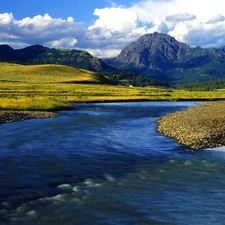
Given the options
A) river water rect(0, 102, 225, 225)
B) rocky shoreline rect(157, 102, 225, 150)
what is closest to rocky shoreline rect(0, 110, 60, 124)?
river water rect(0, 102, 225, 225)

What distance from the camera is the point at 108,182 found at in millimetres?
22547

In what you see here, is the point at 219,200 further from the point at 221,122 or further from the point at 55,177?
the point at 221,122

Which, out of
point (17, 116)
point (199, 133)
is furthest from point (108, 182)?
point (17, 116)

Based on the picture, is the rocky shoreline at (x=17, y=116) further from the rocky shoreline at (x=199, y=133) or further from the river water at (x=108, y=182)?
the rocky shoreline at (x=199, y=133)

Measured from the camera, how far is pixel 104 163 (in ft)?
91.9

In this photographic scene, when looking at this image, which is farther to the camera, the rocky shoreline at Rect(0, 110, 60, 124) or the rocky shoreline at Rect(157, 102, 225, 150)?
the rocky shoreline at Rect(0, 110, 60, 124)

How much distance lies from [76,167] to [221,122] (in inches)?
1143

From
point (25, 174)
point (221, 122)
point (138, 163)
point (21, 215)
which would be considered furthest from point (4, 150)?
point (221, 122)

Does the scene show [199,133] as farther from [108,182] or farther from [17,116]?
[17,116]

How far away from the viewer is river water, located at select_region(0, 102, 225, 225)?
17.0 m

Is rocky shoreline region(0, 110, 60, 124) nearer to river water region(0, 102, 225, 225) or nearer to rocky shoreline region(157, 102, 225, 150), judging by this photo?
river water region(0, 102, 225, 225)

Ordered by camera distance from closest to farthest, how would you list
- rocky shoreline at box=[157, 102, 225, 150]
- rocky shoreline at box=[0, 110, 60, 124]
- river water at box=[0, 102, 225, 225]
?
river water at box=[0, 102, 225, 225]
rocky shoreline at box=[157, 102, 225, 150]
rocky shoreline at box=[0, 110, 60, 124]

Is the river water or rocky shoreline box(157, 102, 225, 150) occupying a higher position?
rocky shoreline box(157, 102, 225, 150)

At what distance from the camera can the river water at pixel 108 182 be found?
17.0 meters
